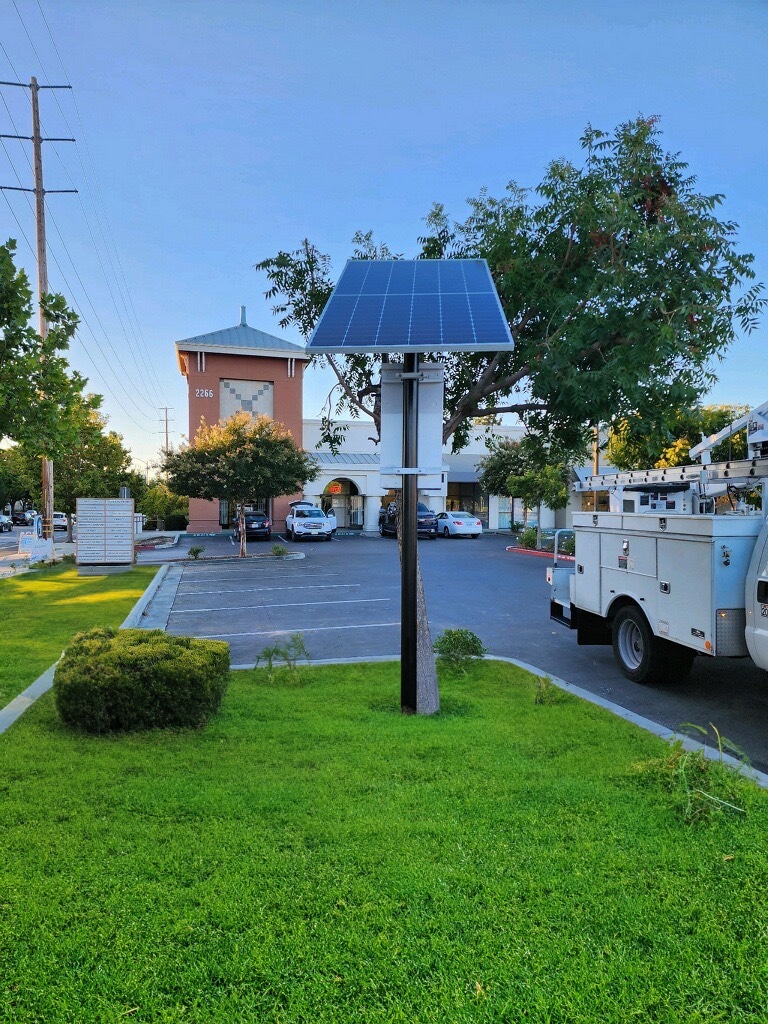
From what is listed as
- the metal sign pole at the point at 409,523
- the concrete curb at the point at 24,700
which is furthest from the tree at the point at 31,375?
the metal sign pole at the point at 409,523

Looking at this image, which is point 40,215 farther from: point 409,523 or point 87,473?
point 409,523

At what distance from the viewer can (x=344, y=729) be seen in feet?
→ 17.4

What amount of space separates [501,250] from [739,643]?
438 cm

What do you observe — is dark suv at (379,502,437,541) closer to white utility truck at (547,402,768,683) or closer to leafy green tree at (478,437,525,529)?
leafy green tree at (478,437,525,529)

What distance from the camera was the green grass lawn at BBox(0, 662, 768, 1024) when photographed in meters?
2.43

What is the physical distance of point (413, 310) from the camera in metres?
5.85

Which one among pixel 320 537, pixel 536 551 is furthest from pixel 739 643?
pixel 320 537

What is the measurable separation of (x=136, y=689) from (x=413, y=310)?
3.78 m

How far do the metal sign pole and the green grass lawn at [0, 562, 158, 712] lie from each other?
361cm

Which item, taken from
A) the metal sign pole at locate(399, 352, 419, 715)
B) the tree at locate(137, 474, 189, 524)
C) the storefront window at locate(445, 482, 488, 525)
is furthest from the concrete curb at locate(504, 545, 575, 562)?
the tree at locate(137, 474, 189, 524)

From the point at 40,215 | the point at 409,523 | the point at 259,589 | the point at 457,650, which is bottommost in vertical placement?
the point at 259,589

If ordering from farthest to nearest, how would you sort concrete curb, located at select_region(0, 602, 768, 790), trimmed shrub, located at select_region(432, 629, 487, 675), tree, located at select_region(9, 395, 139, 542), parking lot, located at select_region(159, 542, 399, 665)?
tree, located at select_region(9, 395, 139, 542) < parking lot, located at select_region(159, 542, 399, 665) < trimmed shrub, located at select_region(432, 629, 487, 675) < concrete curb, located at select_region(0, 602, 768, 790)

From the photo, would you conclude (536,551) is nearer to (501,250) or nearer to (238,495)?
(238,495)

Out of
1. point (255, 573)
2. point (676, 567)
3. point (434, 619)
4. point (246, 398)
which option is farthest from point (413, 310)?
point (246, 398)
